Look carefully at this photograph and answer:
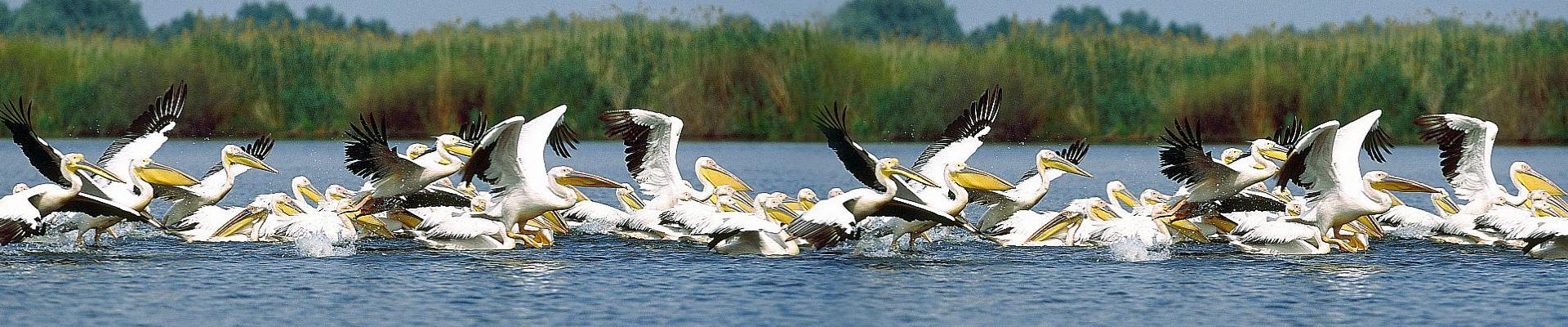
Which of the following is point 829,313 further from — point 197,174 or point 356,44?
point 356,44

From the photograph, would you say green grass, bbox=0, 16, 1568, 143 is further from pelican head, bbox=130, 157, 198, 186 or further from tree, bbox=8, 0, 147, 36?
tree, bbox=8, 0, 147, 36

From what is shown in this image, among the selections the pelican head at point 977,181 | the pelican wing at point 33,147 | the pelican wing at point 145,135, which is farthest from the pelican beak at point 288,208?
the pelican head at point 977,181

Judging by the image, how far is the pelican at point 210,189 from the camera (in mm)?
11266

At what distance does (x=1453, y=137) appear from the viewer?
11961 mm

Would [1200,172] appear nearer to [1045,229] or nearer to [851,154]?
[1045,229]

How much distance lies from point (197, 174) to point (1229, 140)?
11.9 m

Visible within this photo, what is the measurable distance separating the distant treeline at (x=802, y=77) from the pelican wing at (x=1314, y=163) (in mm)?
12817

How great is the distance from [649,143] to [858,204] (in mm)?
1829

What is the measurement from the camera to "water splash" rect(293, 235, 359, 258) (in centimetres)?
1034

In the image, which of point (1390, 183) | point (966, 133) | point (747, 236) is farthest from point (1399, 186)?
point (747, 236)

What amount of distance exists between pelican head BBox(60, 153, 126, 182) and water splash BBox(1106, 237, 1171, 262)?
18.2 feet

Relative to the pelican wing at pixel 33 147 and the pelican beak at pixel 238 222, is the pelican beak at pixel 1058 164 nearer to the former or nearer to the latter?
the pelican beak at pixel 238 222

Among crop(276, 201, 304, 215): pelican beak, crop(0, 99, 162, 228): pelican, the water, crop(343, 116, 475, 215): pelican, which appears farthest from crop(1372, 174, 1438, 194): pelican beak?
crop(0, 99, 162, 228): pelican

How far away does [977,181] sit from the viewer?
36.5ft
